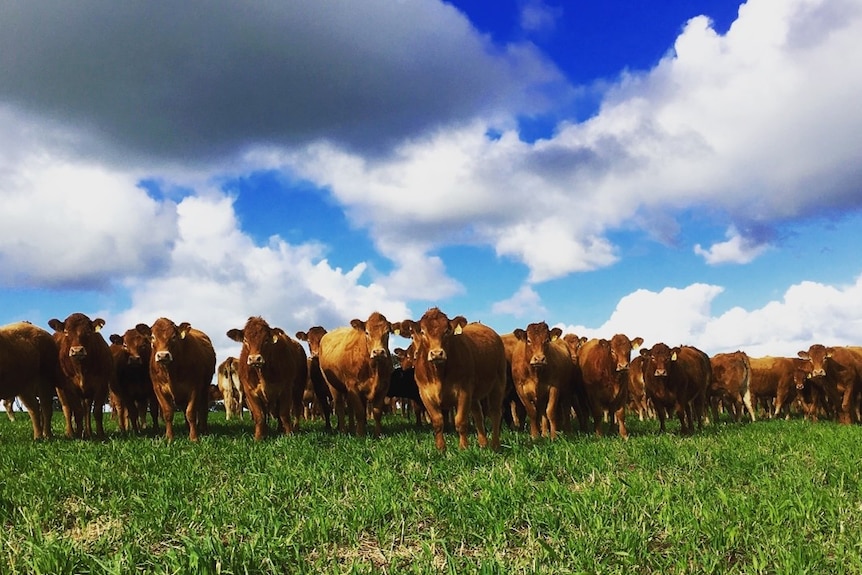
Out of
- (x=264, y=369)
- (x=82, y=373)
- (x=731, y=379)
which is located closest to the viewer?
(x=264, y=369)

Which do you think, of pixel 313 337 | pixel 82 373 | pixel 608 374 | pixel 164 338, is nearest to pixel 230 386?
pixel 313 337

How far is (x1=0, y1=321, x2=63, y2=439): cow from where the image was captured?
13070 mm

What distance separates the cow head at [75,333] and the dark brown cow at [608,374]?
11062 millimetres

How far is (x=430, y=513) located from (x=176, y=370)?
9.13 m

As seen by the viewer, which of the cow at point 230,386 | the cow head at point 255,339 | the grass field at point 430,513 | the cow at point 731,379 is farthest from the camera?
the cow at point 230,386

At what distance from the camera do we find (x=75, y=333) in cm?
1334

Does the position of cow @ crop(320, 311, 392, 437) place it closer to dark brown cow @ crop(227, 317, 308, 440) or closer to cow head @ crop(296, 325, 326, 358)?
dark brown cow @ crop(227, 317, 308, 440)

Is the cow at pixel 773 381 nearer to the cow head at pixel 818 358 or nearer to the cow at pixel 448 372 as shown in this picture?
the cow head at pixel 818 358

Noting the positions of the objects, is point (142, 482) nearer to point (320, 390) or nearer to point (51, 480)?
point (51, 480)

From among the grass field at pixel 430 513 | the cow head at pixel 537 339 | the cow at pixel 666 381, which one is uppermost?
the cow head at pixel 537 339

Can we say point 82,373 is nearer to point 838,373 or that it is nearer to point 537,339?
point 537,339

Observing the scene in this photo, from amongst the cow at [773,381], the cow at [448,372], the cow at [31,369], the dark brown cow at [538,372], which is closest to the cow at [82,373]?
the cow at [31,369]

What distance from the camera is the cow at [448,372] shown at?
1062 centimetres

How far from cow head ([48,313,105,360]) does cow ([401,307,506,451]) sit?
6.71 metres
